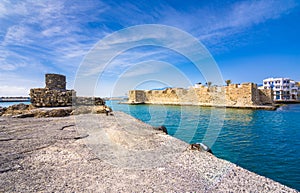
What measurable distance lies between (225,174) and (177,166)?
883 millimetres

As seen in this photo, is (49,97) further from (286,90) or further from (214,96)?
(286,90)

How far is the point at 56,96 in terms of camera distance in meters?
12.4

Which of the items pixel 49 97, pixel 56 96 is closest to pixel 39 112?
pixel 49 97

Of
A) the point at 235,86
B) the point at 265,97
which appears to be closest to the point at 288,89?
the point at 265,97

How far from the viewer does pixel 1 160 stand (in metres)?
3.15

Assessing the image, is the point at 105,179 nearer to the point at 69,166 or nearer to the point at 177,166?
the point at 69,166

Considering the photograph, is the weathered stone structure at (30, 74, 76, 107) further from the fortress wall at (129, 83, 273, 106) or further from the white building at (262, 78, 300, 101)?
the white building at (262, 78, 300, 101)

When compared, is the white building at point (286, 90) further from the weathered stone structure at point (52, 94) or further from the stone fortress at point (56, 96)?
the weathered stone structure at point (52, 94)

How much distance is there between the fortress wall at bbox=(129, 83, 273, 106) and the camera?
31.7m

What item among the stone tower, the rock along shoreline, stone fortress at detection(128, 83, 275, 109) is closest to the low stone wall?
the stone tower

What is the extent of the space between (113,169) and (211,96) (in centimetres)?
3952

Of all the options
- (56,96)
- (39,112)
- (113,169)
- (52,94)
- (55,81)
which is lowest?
(113,169)

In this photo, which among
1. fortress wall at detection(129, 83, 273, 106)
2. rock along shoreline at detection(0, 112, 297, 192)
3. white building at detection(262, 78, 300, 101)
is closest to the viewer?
rock along shoreline at detection(0, 112, 297, 192)

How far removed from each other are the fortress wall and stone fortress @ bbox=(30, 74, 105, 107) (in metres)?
28.8
